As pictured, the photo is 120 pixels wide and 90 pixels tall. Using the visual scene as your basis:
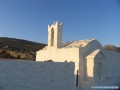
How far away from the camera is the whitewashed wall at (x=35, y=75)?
41.8 ft

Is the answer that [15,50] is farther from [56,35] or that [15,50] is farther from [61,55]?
[61,55]

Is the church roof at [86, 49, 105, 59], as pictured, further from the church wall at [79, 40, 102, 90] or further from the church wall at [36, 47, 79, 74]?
the church wall at [36, 47, 79, 74]

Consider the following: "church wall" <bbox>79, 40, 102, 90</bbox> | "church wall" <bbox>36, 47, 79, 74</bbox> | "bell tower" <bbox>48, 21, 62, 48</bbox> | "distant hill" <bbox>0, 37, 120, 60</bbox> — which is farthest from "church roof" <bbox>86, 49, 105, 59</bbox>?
"distant hill" <bbox>0, 37, 120, 60</bbox>

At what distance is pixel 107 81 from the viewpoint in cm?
1925

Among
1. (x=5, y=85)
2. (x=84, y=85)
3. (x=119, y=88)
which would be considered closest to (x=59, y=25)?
(x=84, y=85)

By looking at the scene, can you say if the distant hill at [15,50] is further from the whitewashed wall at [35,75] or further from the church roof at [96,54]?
the whitewashed wall at [35,75]

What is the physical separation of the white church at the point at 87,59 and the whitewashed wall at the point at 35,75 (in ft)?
8.04

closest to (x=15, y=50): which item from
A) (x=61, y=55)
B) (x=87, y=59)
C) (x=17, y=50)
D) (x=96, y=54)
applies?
(x=17, y=50)

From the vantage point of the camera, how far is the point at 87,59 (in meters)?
Answer: 18.2

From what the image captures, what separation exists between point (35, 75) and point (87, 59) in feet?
19.2

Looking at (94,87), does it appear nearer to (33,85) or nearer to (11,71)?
(33,85)

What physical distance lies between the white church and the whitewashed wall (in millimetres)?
2450

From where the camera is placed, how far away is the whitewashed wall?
1275 centimetres

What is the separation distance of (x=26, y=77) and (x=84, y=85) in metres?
6.21
